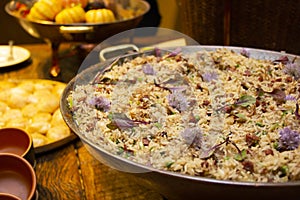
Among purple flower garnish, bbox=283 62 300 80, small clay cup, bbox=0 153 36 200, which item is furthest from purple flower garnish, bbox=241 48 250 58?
small clay cup, bbox=0 153 36 200

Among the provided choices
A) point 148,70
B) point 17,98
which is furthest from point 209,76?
point 17,98

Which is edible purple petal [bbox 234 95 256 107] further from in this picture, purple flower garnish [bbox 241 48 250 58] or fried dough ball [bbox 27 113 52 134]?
fried dough ball [bbox 27 113 52 134]

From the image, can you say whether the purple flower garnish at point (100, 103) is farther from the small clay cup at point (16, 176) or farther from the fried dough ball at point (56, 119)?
the fried dough ball at point (56, 119)

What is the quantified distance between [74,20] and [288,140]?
3.26ft

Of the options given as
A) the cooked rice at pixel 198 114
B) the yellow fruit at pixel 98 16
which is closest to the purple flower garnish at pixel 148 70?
the cooked rice at pixel 198 114

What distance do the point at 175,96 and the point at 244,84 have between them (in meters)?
0.19

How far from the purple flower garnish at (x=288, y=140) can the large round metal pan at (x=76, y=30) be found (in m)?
0.88

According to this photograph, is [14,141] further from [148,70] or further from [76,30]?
[76,30]

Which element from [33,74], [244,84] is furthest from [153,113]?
[33,74]

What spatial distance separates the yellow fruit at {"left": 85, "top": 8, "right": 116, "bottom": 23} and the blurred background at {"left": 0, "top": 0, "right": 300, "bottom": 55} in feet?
1.03

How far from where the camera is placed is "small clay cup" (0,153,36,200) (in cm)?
86

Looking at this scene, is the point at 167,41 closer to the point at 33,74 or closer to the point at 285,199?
the point at 33,74

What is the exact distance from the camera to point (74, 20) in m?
1.50

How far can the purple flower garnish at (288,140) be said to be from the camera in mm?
738
